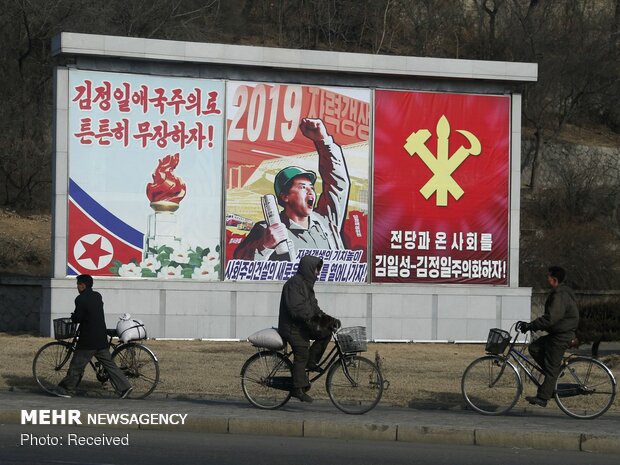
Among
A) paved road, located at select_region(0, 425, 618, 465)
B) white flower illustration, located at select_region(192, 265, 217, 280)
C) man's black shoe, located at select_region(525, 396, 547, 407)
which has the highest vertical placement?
white flower illustration, located at select_region(192, 265, 217, 280)

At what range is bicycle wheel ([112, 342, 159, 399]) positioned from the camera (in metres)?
15.3

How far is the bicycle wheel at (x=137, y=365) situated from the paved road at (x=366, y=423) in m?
0.63

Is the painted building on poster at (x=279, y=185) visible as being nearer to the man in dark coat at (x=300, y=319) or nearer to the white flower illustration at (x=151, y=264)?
the white flower illustration at (x=151, y=264)

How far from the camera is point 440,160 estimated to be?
2561 centimetres

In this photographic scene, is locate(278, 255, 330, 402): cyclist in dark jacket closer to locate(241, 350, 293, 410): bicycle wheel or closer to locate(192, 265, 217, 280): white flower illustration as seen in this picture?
locate(241, 350, 293, 410): bicycle wheel

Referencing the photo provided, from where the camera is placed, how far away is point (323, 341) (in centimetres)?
1410

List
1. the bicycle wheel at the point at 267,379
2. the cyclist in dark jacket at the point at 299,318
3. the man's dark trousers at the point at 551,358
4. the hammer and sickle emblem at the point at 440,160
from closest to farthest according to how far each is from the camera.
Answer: the cyclist in dark jacket at the point at 299,318
the man's dark trousers at the point at 551,358
the bicycle wheel at the point at 267,379
the hammer and sickle emblem at the point at 440,160

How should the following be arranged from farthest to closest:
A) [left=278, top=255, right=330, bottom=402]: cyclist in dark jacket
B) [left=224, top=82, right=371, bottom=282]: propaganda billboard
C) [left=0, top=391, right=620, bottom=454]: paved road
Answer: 1. [left=224, top=82, right=371, bottom=282]: propaganda billboard
2. [left=278, top=255, right=330, bottom=402]: cyclist in dark jacket
3. [left=0, top=391, right=620, bottom=454]: paved road

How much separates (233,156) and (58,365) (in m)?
9.65

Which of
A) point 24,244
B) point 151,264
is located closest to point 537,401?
point 151,264

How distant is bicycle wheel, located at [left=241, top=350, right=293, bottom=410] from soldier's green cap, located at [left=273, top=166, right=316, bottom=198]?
34.6 ft

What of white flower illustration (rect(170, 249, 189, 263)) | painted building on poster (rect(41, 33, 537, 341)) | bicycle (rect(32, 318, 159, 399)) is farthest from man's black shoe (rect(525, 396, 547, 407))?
white flower illustration (rect(170, 249, 189, 263))

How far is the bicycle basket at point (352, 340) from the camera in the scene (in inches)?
548
